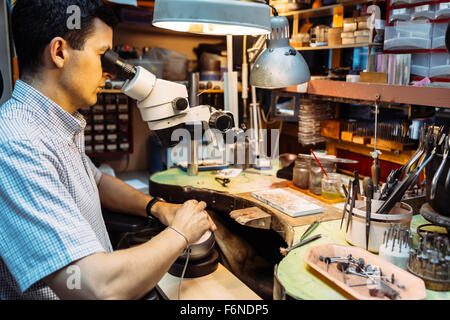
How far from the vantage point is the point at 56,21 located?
43.4 inches

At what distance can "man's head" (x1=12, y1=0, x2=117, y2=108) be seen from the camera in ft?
3.62

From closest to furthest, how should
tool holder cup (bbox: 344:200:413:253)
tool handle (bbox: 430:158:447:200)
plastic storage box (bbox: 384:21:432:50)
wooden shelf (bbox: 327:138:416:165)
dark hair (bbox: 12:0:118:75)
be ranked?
dark hair (bbox: 12:0:118:75) < tool handle (bbox: 430:158:447:200) < tool holder cup (bbox: 344:200:413:253) < plastic storage box (bbox: 384:21:432:50) < wooden shelf (bbox: 327:138:416:165)

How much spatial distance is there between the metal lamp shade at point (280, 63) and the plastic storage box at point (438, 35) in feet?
2.56

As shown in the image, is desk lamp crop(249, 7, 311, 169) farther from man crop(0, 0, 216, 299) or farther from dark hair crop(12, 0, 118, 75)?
dark hair crop(12, 0, 118, 75)

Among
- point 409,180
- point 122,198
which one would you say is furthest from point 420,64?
point 122,198

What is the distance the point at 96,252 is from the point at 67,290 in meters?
0.11

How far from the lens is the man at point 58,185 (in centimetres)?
93

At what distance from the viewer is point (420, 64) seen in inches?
88.4

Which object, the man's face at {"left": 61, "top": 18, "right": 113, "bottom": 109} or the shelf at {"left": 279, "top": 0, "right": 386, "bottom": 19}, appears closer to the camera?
the man's face at {"left": 61, "top": 18, "right": 113, "bottom": 109}

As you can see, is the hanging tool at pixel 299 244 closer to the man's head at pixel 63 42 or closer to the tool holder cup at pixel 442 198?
the tool holder cup at pixel 442 198

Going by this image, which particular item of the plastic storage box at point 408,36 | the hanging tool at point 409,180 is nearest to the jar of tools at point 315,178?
the hanging tool at point 409,180

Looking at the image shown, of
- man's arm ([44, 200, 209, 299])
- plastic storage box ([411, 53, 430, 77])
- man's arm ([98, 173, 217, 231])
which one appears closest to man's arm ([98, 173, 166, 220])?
man's arm ([98, 173, 217, 231])

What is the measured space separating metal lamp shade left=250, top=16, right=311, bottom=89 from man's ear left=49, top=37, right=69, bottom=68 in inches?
44.1

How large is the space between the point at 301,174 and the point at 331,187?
213 millimetres
